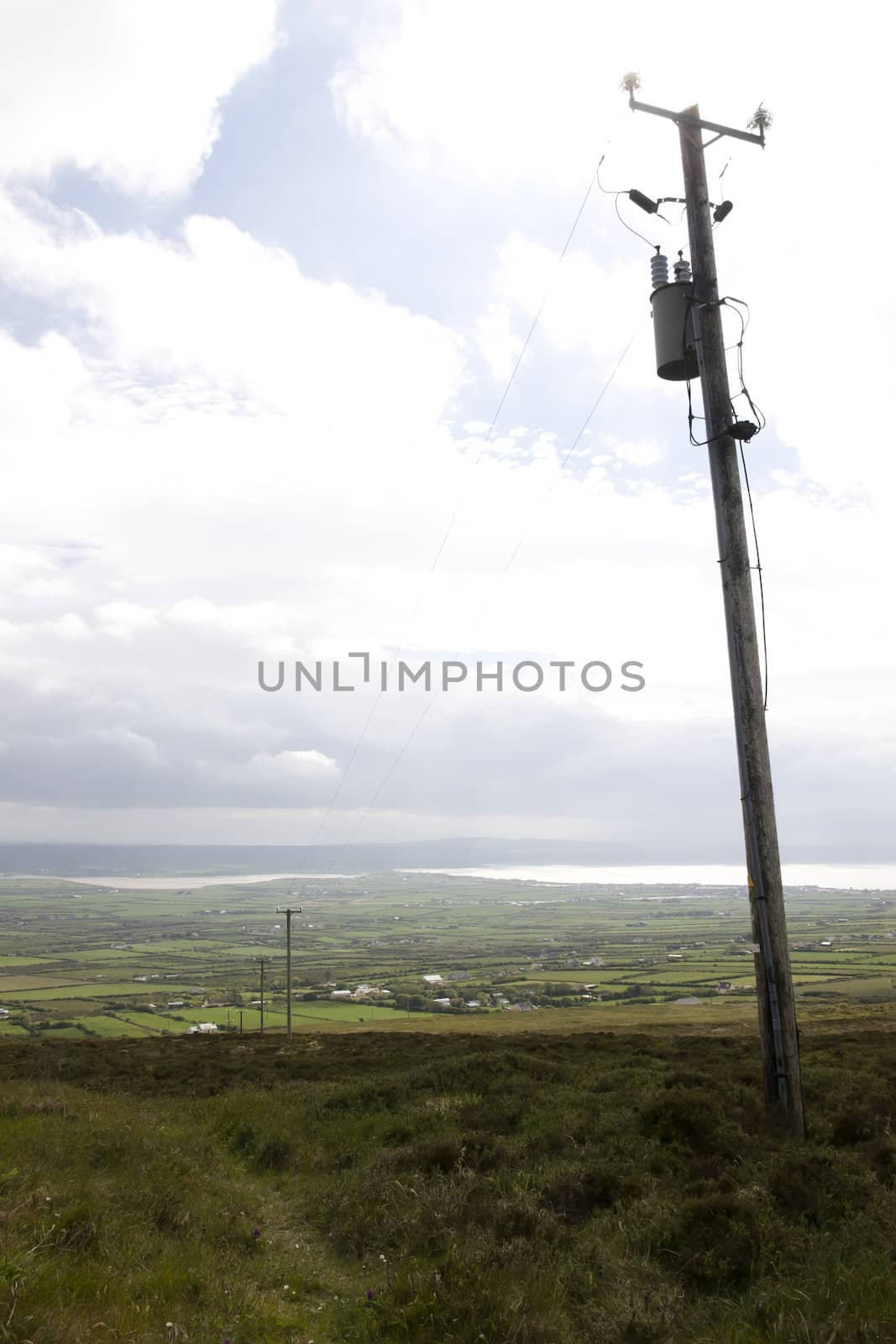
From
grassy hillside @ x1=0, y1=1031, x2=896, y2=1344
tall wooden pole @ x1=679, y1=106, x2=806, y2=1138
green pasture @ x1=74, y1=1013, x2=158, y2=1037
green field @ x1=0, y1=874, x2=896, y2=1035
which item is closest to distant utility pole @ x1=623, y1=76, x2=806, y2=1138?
tall wooden pole @ x1=679, y1=106, x2=806, y2=1138

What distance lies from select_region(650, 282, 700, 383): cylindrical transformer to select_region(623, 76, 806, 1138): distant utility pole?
5.0 inches

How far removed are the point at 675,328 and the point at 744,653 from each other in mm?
4636

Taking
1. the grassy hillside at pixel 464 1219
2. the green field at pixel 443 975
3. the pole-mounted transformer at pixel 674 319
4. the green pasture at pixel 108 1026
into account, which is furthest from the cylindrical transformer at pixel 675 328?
the green pasture at pixel 108 1026

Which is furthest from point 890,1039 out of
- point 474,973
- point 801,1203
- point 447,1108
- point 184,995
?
point 474,973

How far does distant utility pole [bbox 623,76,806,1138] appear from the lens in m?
9.11

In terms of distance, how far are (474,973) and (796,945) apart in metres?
55.5

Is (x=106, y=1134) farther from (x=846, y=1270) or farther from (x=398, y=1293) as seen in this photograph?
(x=846, y=1270)

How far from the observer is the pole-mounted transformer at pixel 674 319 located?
10797 mm

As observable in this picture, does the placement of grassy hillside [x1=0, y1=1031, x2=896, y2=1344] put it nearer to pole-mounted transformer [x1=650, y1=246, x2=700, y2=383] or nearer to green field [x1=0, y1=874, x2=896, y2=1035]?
pole-mounted transformer [x1=650, y1=246, x2=700, y2=383]

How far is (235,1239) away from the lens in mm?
7961

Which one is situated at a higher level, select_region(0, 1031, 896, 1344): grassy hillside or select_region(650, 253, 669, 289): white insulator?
select_region(650, 253, 669, 289): white insulator

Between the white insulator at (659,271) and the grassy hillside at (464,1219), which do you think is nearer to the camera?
the grassy hillside at (464,1219)

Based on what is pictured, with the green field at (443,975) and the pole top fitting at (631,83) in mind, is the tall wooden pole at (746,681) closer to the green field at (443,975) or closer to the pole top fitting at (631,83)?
the pole top fitting at (631,83)

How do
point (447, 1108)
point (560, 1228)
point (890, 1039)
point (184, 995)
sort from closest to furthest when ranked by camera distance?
point (560, 1228)
point (447, 1108)
point (890, 1039)
point (184, 995)
